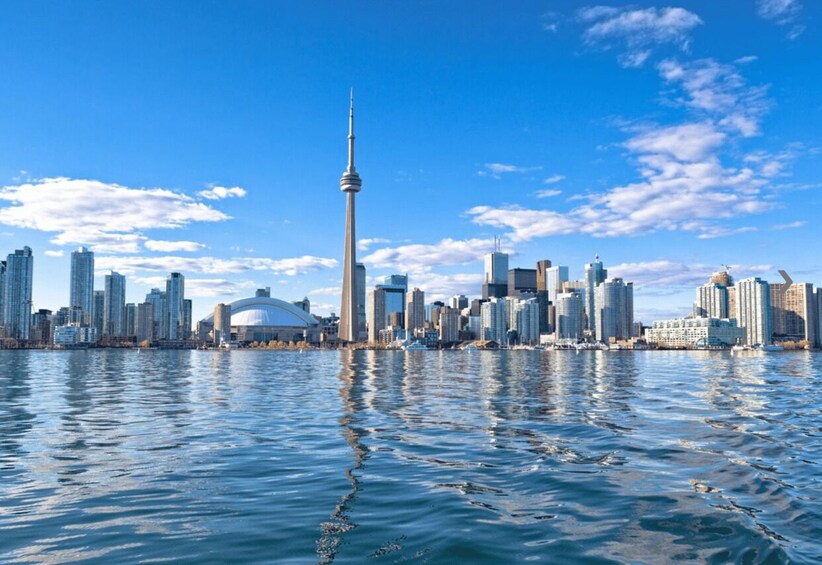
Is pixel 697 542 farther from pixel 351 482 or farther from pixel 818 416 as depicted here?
pixel 818 416

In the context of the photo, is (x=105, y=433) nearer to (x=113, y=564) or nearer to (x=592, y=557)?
(x=113, y=564)

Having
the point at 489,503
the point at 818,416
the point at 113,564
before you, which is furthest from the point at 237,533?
the point at 818,416

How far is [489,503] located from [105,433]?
64.0 feet

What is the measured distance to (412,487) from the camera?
17.2 meters

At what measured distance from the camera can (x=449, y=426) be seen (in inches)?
1167

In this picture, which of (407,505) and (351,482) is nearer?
(407,505)

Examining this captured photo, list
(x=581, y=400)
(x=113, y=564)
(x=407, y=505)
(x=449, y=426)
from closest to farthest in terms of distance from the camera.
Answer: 1. (x=113, y=564)
2. (x=407, y=505)
3. (x=449, y=426)
4. (x=581, y=400)

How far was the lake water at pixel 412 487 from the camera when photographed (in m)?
12.3

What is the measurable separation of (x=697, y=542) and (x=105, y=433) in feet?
79.8

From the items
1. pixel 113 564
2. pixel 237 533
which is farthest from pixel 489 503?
pixel 113 564

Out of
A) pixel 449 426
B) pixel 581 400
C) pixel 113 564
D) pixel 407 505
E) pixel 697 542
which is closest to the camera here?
pixel 113 564

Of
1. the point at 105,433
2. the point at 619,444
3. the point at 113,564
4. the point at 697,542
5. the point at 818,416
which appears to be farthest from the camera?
the point at 818,416

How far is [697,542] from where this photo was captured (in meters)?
12.5

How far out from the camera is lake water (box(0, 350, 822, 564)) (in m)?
12.3
